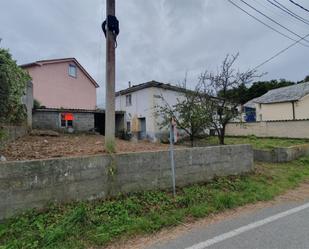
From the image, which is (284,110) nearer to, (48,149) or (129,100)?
(129,100)

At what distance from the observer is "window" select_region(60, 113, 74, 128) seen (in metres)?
20.6

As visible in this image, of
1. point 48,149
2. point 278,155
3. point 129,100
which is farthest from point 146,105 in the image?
point 48,149

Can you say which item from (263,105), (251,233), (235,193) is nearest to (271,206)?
(235,193)

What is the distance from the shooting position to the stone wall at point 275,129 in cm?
1709

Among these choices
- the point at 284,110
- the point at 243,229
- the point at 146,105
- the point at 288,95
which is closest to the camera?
the point at 243,229

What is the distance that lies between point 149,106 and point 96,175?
50.9 feet

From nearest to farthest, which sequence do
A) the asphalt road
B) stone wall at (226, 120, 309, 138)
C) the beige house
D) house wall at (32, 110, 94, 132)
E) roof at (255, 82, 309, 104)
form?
the asphalt road → stone wall at (226, 120, 309, 138) → house wall at (32, 110, 94, 132) → the beige house → roof at (255, 82, 309, 104)

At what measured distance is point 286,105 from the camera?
1005 inches

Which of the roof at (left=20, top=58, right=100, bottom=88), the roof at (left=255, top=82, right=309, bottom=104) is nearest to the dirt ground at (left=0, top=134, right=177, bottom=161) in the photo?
the roof at (left=20, top=58, right=100, bottom=88)

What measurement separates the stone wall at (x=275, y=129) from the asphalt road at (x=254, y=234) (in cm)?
1330

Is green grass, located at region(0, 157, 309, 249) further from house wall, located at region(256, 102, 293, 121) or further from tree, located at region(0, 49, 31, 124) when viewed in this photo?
house wall, located at region(256, 102, 293, 121)

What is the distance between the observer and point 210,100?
13.2 metres

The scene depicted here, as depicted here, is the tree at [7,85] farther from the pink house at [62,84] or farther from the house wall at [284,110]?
the house wall at [284,110]

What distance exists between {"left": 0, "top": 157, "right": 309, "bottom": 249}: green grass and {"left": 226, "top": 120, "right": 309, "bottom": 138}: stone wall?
1195cm
